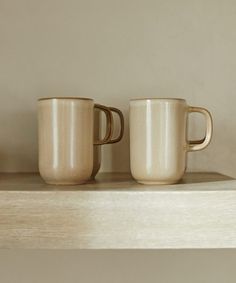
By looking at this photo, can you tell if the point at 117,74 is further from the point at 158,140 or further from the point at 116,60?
the point at 158,140

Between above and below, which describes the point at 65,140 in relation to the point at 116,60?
below

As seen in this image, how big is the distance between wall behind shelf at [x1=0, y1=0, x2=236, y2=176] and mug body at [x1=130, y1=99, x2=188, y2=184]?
18cm

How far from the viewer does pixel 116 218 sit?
534mm

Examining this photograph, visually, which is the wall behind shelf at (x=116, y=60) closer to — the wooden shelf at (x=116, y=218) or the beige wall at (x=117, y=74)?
the beige wall at (x=117, y=74)

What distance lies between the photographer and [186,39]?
0.79m

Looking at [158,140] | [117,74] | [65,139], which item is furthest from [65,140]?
[117,74]

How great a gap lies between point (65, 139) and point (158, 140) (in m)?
0.12

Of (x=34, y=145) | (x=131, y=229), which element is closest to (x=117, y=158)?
(x=34, y=145)

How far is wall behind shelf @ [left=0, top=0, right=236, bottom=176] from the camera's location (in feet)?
2.54

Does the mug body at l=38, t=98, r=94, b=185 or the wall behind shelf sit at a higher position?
the wall behind shelf

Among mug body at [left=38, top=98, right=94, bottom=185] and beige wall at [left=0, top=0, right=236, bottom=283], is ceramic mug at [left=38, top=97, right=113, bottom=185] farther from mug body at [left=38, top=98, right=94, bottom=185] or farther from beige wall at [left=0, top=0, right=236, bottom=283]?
beige wall at [left=0, top=0, right=236, bottom=283]

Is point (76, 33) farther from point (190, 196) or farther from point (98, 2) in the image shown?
point (190, 196)

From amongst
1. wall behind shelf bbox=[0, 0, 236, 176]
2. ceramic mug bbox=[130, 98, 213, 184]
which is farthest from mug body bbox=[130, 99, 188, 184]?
wall behind shelf bbox=[0, 0, 236, 176]

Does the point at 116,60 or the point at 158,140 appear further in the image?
the point at 116,60
